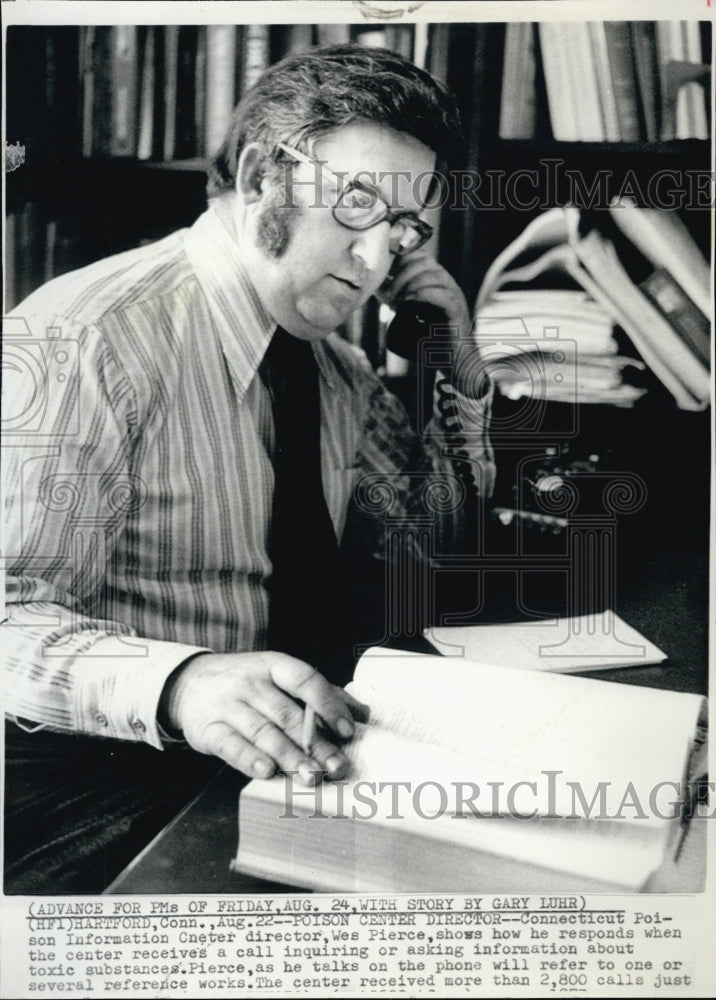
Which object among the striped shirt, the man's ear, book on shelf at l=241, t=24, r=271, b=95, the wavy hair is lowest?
the striped shirt

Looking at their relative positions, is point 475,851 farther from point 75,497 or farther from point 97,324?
point 97,324

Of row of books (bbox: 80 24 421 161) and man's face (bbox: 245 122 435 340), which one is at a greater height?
row of books (bbox: 80 24 421 161)

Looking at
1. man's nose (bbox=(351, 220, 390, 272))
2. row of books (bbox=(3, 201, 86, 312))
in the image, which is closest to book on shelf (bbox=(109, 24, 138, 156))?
row of books (bbox=(3, 201, 86, 312))

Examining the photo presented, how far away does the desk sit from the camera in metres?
1.04

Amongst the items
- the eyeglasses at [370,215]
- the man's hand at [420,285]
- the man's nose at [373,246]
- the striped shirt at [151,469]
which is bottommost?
the striped shirt at [151,469]

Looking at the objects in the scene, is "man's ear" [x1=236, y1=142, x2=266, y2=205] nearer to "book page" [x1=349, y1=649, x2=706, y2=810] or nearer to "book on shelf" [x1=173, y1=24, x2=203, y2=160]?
"book on shelf" [x1=173, y1=24, x2=203, y2=160]

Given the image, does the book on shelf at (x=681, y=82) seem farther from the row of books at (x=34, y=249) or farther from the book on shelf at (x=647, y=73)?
the row of books at (x=34, y=249)

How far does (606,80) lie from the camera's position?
109cm

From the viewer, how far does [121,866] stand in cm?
107

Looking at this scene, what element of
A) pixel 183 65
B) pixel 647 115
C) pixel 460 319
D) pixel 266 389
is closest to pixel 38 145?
pixel 183 65

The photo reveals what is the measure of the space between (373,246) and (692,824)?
2.57 feet

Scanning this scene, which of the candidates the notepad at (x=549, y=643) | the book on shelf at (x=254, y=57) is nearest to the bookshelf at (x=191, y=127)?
the book on shelf at (x=254, y=57)

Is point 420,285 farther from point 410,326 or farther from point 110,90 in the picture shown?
point 110,90

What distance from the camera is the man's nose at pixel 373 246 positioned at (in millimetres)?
1066
